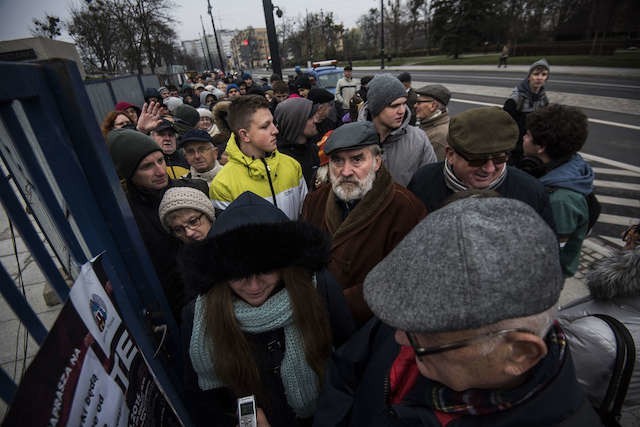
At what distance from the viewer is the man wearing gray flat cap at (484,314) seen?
A: 2.85 feet

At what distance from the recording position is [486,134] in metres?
2.10

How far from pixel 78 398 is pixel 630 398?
2098 mm

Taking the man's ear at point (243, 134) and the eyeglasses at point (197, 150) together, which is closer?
the man's ear at point (243, 134)

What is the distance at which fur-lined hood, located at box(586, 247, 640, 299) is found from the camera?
1614 millimetres

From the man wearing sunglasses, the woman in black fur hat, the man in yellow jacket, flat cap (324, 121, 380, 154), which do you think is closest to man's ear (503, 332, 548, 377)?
the woman in black fur hat

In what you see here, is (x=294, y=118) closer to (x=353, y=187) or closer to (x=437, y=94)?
(x=437, y=94)

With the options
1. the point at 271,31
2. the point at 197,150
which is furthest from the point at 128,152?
the point at 271,31

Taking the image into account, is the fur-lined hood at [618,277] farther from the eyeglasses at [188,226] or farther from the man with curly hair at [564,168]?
the eyeglasses at [188,226]

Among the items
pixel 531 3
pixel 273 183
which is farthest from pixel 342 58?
pixel 273 183

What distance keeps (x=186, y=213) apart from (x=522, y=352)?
1970 mm

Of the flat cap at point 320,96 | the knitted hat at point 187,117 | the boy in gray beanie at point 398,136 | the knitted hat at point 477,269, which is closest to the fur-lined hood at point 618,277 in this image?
the knitted hat at point 477,269

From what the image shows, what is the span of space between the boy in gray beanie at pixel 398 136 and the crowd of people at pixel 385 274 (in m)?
0.02

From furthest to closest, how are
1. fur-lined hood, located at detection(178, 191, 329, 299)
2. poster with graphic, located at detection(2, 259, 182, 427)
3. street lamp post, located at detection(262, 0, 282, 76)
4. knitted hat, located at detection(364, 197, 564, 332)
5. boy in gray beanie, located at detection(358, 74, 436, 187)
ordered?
1. street lamp post, located at detection(262, 0, 282, 76)
2. boy in gray beanie, located at detection(358, 74, 436, 187)
3. fur-lined hood, located at detection(178, 191, 329, 299)
4. knitted hat, located at detection(364, 197, 564, 332)
5. poster with graphic, located at detection(2, 259, 182, 427)

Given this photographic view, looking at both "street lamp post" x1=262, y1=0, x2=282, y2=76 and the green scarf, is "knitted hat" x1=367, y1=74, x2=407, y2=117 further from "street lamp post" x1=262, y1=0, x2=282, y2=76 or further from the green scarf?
"street lamp post" x1=262, y1=0, x2=282, y2=76
